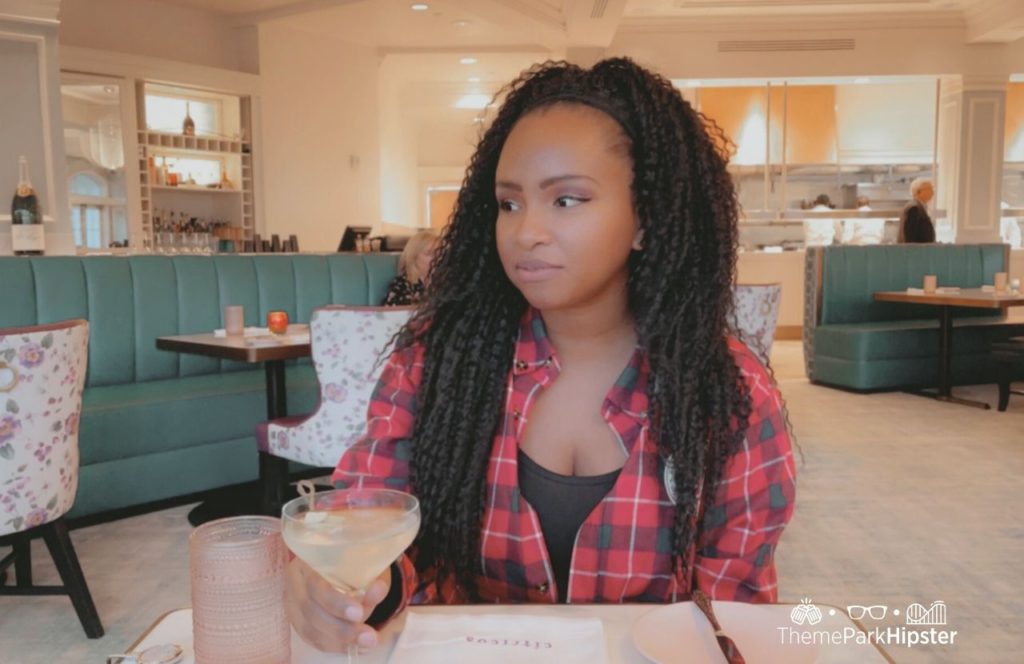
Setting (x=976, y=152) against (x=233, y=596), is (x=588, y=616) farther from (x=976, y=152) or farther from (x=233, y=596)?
(x=976, y=152)

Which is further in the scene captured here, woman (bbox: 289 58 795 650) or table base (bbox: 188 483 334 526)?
table base (bbox: 188 483 334 526)

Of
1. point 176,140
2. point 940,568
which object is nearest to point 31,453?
point 940,568

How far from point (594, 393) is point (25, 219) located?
4704 mm

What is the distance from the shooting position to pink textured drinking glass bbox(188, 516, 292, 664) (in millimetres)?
712

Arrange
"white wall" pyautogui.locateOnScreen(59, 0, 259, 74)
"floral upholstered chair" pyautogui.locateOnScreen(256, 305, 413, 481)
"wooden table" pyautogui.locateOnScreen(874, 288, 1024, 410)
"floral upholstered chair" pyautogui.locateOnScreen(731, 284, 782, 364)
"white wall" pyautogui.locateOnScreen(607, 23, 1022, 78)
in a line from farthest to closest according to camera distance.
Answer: "white wall" pyautogui.locateOnScreen(607, 23, 1022, 78), "white wall" pyautogui.locateOnScreen(59, 0, 259, 74), "wooden table" pyautogui.locateOnScreen(874, 288, 1024, 410), "floral upholstered chair" pyautogui.locateOnScreen(731, 284, 782, 364), "floral upholstered chair" pyautogui.locateOnScreen(256, 305, 413, 481)

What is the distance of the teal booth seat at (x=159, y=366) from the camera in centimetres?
352

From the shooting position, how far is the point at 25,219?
15.6ft

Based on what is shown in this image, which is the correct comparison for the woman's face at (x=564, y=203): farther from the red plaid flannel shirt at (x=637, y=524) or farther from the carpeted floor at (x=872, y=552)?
the carpeted floor at (x=872, y=552)

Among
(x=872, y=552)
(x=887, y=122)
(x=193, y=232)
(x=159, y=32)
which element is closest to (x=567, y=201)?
(x=872, y=552)

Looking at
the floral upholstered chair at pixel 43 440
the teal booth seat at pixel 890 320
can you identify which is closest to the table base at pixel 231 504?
the floral upholstered chair at pixel 43 440

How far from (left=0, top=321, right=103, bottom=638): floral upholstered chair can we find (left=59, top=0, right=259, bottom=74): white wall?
5.56 meters

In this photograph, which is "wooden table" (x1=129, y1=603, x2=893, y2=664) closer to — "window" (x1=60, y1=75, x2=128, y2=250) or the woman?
the woman

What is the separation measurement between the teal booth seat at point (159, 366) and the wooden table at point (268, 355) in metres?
0.32

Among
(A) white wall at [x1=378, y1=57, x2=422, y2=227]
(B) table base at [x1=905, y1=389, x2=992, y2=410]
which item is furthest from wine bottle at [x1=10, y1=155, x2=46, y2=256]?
(B) table base at [x1=905, y1=389, x2=992, y2=410]
